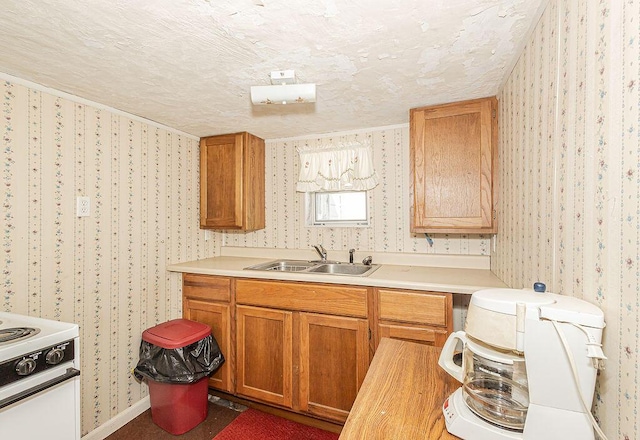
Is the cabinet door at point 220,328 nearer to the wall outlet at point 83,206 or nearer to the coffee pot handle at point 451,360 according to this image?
the wall outlet at point 83,206

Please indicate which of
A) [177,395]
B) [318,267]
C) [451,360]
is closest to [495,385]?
[451,360]

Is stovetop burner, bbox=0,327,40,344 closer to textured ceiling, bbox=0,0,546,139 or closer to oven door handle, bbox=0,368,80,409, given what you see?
oven door handle, bbox=0,368,80,409

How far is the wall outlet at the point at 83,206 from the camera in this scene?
5.97ft

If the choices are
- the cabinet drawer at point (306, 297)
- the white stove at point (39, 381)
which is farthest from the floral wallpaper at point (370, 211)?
the white stove at point (39, 381)

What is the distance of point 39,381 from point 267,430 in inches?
53.8

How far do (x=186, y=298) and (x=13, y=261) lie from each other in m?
1.10

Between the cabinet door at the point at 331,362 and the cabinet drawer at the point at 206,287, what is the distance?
0.67 meters

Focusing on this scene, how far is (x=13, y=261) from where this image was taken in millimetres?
1546

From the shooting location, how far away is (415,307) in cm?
174

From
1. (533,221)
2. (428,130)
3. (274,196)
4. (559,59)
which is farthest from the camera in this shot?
(274,196)

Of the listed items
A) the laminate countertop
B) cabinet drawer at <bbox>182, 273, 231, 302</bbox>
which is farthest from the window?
cabinet drawer at <bbox>182, 273, 231, 302</bbox>

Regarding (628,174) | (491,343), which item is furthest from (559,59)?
(491,343)

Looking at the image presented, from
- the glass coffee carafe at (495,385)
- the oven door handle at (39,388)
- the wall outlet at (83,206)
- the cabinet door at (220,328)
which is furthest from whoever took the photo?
the cabinet door at (220,328)

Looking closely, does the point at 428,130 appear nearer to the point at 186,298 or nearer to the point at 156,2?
the point at 156,2
